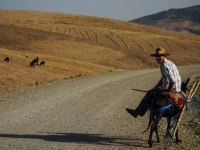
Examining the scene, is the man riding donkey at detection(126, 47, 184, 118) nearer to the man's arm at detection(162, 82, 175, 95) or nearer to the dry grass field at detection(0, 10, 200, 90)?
the man's arm at detection(162, 82, 175, 95)

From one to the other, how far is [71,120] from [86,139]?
201 cm

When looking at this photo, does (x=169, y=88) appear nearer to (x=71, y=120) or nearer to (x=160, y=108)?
(x=160, y=108)

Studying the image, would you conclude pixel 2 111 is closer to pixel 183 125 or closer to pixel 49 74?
pixel 183 125

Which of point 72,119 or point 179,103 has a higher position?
point 179,103

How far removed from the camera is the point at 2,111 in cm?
1175

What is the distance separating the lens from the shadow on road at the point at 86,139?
8023 millimetres

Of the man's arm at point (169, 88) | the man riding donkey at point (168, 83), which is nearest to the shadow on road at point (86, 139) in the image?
the man riding donkey at point (168, 83)

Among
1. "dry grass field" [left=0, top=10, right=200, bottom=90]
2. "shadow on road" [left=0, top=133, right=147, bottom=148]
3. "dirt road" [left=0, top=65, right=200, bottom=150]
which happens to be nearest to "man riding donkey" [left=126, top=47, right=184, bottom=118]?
"shadow on road" [left=0, top=133, right=147, bottom=148]

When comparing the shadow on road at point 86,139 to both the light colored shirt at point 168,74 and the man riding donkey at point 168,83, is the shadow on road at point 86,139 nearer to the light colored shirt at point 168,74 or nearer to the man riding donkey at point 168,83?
the man riding donkey at point 168,83

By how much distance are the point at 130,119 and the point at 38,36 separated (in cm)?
3473

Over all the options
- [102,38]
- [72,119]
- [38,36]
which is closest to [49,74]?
[72,119]

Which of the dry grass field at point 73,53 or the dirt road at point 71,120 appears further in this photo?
the dry grass field at point 73,53

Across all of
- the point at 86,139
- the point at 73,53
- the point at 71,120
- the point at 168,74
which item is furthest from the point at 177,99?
the point at 73,53

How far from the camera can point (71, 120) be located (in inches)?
405
